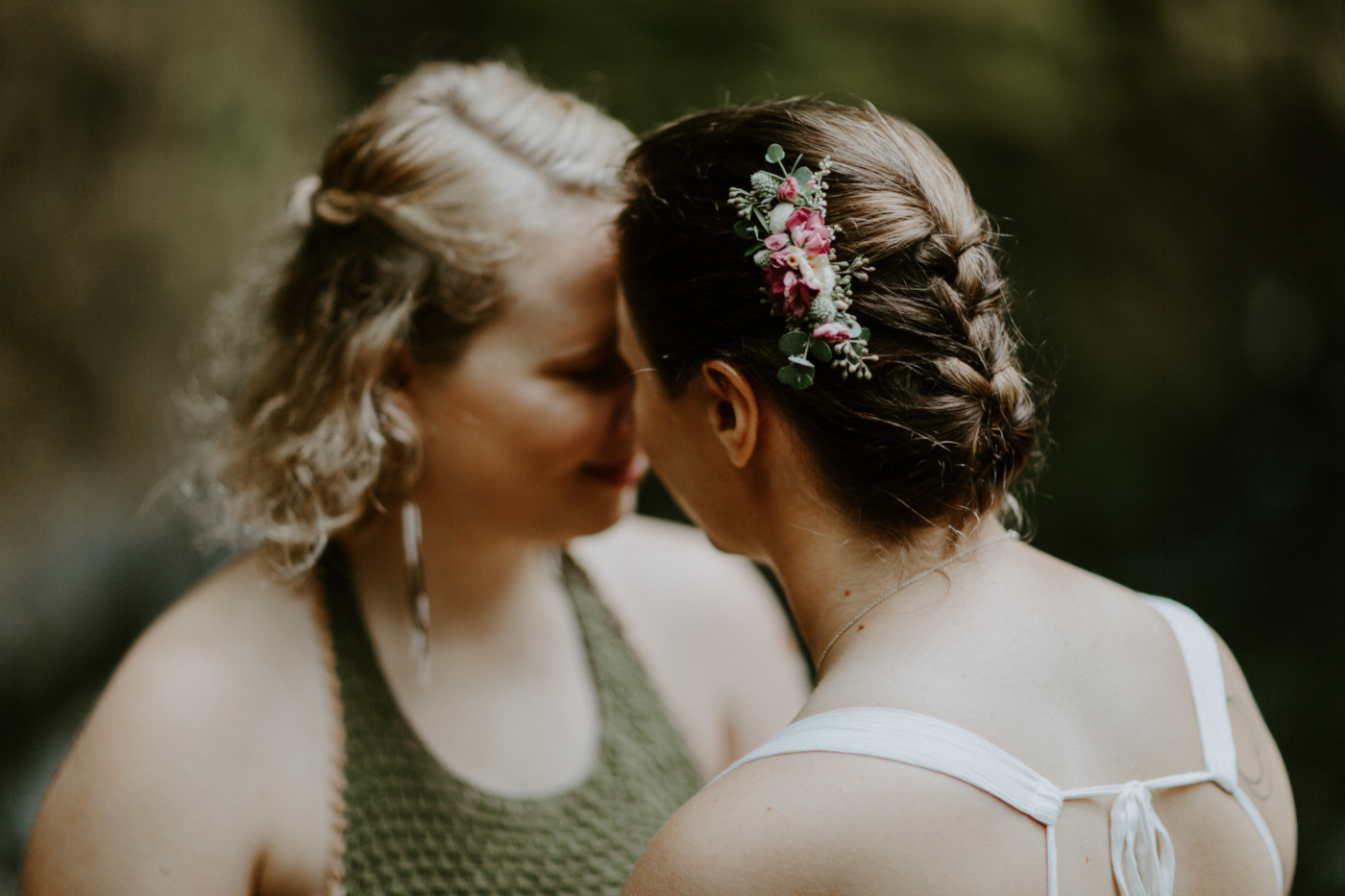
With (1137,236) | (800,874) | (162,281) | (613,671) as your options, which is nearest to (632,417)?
(613,671)

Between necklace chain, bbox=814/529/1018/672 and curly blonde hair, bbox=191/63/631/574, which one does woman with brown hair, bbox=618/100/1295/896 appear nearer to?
necklace chain, bbox=814/529/1018/672

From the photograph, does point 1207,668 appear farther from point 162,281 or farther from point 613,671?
point 162,281

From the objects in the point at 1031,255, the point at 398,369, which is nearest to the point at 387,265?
the point at 398,369

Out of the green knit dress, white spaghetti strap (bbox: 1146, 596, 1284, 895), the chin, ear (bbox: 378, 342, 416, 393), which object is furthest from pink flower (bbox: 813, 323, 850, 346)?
the green knit dress

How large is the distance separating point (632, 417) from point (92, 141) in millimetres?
1445

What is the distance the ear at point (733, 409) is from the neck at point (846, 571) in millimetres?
87

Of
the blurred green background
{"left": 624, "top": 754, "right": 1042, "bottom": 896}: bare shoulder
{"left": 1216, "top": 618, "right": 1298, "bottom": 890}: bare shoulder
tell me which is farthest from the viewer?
the blurred green background

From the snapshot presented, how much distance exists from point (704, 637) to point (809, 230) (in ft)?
3.30

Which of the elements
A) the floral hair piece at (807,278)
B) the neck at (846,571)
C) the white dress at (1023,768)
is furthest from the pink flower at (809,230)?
the white dress at (1023,768)

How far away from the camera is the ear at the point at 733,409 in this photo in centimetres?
92

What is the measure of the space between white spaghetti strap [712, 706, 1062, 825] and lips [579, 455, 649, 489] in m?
0.64

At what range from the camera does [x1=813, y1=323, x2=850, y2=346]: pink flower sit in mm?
837

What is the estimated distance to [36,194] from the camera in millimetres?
1847

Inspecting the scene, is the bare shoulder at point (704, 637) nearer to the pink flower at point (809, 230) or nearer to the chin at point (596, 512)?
the chin at point (596, 512)
